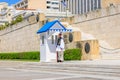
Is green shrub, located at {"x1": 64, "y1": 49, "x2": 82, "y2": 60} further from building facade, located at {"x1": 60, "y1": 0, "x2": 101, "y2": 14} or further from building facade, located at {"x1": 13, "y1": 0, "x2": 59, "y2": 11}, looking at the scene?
building facade, located at {"x1": 13, "y1": 0, "x2": 59, "y2": 11}

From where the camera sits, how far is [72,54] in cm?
2447

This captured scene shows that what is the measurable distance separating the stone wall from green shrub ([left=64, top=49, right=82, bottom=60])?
329 centimetres

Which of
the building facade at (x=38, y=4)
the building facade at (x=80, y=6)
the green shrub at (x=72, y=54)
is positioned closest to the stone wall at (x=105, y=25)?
the green shrub at (x=72, y=54)

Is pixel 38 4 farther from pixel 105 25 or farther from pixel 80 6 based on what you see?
pixel 105 25

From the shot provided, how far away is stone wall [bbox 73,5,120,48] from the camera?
87.8ft

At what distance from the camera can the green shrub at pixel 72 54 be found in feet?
78.7

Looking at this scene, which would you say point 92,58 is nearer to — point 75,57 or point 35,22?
point 75,57

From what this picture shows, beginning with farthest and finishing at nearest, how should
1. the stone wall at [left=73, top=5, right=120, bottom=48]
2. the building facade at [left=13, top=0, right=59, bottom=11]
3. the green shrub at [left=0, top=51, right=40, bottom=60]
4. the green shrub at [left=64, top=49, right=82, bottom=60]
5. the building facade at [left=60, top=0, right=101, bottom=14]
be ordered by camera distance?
1. the building facade at [left=13, top=0, right=59, bottom=11]
2. the building facade at [left=60, top=0, right=101, bottom=14]
3. the green shrub at [left=0, top=51, right=40, bottom=60]
4. the stone wall at [left=73, top=5, right=120, bottom=48]
5. the green shrub at [left=64, top=49, right=82, bottom=60]

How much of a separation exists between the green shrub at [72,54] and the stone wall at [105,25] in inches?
130

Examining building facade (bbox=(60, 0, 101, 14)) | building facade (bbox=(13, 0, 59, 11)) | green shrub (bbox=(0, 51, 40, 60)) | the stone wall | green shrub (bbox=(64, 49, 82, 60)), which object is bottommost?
green shrub (bbox=(0, 51, 40, 60))

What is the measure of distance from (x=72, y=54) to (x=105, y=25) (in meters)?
5.11

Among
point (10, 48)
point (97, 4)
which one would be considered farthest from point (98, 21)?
point (97, 4)

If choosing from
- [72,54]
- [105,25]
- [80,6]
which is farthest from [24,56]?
[80,6]

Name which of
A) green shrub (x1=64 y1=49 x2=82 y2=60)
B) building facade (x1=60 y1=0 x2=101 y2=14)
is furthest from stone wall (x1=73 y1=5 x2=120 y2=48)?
building facade (x1=60 y1=0 x2=101 y2=14)
